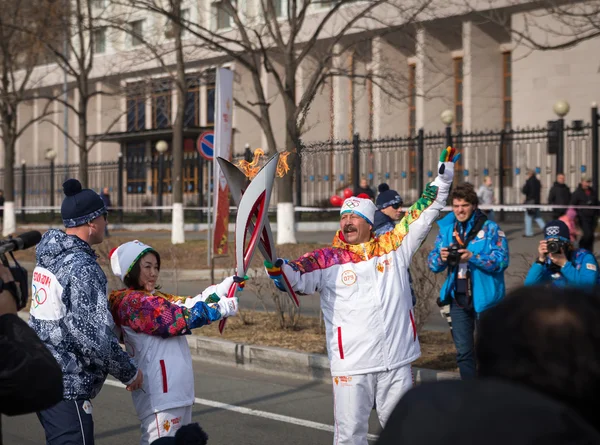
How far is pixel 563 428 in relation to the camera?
57.1 inches

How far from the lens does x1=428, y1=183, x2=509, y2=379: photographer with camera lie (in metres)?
6.70

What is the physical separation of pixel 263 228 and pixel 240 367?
4813 millimetres

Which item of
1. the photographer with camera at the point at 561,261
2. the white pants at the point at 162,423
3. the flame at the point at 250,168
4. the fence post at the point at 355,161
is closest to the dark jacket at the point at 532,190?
the fence post at the point at 355,161

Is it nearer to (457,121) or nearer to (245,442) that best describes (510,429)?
(245,442)

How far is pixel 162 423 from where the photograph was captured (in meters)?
4.16

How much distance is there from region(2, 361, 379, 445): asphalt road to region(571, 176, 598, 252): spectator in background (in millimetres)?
10499

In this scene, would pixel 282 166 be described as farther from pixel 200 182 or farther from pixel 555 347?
pixel 200 182

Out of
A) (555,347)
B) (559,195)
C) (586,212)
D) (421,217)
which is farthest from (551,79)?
(555,347)

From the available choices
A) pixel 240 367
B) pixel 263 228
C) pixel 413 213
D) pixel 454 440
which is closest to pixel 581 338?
pixel 454 440

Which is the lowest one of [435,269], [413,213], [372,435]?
[372,435]

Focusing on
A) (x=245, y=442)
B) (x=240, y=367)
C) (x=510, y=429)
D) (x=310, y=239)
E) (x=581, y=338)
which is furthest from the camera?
(x=310, y=239)

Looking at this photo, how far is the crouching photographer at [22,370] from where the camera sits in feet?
8.06

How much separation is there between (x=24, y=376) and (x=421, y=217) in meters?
3.16

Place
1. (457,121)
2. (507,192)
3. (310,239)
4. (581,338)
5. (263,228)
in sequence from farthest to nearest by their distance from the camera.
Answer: (457,121) → (507,192) → (310,239) → (263,228) → (581,338)
